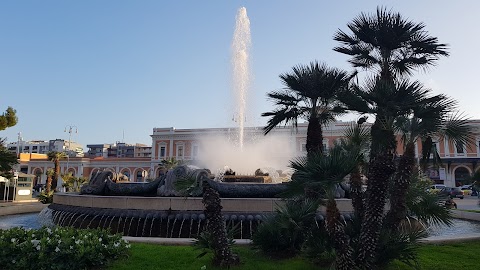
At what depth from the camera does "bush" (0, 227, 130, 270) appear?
221 inches

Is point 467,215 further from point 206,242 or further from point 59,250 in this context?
point 59,250

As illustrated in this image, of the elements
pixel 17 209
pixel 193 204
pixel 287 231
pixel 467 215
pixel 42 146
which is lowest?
pixel 17 209

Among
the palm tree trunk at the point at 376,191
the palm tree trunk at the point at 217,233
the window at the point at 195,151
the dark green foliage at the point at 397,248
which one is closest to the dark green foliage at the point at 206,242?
the palm tree trunk at the point at 217,233

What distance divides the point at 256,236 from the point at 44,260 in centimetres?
332

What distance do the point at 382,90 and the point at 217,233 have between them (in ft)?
10.9

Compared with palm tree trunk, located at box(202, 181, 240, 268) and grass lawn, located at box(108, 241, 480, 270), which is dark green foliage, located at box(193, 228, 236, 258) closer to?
palm tree trunk, located at box(202, 181, 240, 268)

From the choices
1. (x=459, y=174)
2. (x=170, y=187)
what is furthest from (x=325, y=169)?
(x=459, y=174)

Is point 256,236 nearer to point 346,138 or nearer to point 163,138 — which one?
point 346,138

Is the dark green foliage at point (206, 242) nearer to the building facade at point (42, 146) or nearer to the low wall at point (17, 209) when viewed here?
the low wall at point (17, 209)

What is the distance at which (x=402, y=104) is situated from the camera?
5.65 m

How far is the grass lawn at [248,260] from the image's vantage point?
18.9ft

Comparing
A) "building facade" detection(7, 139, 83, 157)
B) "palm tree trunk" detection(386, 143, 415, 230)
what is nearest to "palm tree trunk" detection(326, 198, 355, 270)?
"palm tree trunk" detection(386, 143, 415, 230)

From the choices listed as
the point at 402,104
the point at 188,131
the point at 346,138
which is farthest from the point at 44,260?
the point at 188,131

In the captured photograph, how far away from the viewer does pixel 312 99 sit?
372 inches
